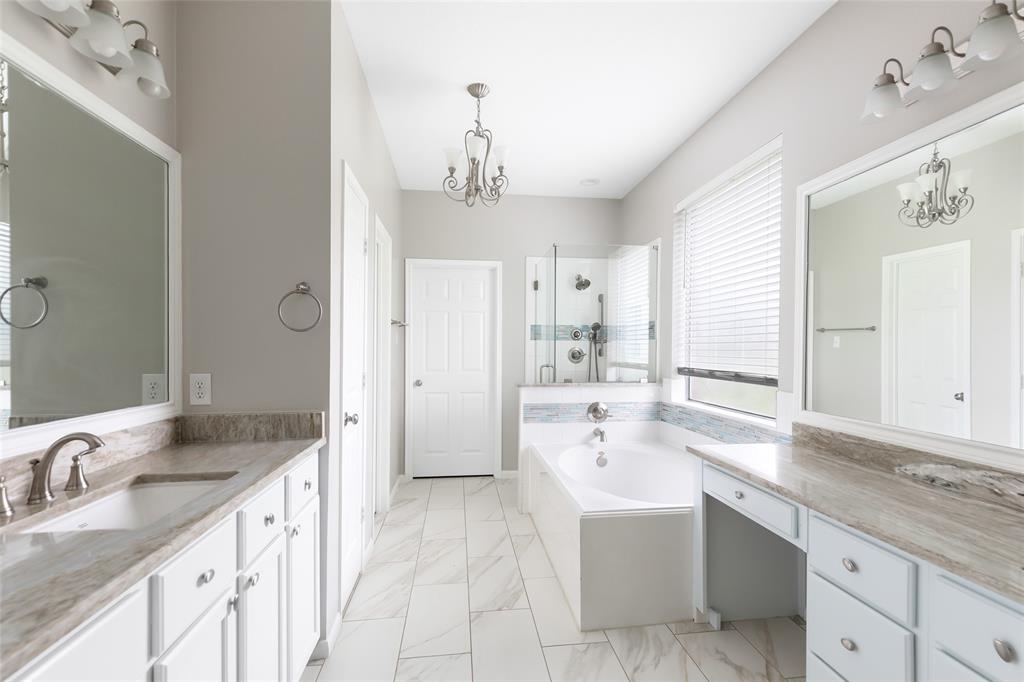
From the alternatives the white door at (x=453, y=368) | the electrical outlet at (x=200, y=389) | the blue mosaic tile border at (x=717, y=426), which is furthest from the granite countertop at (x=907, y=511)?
the white door at (x=453, y=368)

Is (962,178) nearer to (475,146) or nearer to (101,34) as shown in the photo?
(475,146)

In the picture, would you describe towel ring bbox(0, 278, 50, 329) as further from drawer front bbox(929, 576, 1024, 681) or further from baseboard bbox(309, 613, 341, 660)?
drawer front bbox(929, 576, 1024, 681)

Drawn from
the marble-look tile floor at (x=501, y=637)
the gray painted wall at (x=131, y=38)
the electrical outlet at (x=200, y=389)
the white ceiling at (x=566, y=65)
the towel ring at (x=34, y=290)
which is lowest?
the marble-look tile floor at (x=501, y=637)

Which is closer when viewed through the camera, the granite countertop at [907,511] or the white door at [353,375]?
the granite countertop at [907,511]

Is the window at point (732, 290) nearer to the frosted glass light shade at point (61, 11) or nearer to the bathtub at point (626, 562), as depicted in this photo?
the bathtub at point (626, 562)

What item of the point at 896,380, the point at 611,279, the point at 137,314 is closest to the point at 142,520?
the point at 137,314

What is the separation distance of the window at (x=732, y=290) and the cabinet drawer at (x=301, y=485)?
2244 mm

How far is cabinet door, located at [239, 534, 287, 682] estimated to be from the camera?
1.19 meters

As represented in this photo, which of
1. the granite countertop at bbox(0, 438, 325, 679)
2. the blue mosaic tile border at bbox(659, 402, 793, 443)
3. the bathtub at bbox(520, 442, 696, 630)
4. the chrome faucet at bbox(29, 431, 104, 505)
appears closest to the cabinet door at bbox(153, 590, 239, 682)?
the granite countertop at bbox(0, 438, 325, 679)

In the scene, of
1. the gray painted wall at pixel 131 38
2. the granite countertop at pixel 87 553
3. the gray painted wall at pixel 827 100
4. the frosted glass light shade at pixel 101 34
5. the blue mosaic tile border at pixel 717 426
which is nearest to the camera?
the granite countertop at pixel 87 553

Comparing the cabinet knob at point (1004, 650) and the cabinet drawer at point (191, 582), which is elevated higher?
the cabinet drawer at point (191, 582)

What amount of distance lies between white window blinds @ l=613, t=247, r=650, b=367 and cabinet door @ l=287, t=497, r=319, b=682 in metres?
2.50

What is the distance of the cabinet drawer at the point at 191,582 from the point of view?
0.85 m

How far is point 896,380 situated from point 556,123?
2.33 metres
